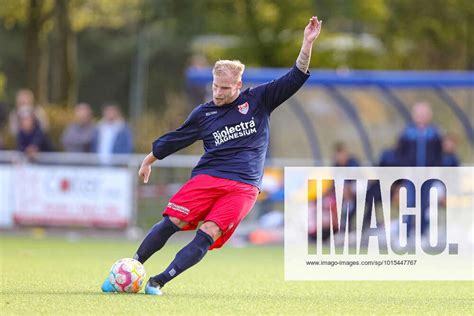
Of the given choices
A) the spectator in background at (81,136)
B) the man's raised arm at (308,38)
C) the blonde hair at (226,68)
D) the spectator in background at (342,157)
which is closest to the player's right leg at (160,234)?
the blonde hair at (226,68)

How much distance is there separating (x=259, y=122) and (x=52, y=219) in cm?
1022

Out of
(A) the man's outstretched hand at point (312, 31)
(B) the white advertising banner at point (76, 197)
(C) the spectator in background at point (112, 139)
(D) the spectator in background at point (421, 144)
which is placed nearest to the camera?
(A) the man's outstretched hand at point (312, 31)

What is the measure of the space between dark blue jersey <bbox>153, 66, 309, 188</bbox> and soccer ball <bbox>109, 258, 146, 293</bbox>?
2.94 ft

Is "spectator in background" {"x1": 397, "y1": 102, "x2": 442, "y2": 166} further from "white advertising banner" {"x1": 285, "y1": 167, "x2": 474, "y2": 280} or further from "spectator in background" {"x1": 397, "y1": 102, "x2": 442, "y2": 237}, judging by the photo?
"white advertising banner" {"x1": 285, "y1": 167, "x2": 474, "y2": 280}

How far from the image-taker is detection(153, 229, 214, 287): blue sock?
958 cm

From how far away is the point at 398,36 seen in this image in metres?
38.9

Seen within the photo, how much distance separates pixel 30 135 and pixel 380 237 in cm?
1051

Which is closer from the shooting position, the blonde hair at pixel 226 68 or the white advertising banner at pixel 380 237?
the blonde hair at pixel 226 68

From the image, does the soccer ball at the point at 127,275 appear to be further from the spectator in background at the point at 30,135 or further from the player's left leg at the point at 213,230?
the spectator in background at the point at 30,135

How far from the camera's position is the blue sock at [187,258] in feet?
31.4

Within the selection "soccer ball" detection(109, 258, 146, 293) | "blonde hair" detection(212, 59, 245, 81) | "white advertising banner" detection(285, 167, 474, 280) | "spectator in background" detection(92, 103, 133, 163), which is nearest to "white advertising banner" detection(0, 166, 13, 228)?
"spectator in background" detection(92, 103, 133, 163)

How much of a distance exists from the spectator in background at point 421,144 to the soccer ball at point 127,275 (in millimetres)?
8715

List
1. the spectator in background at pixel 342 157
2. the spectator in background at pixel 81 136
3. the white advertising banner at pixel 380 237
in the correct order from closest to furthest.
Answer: the white advertising banner at pixel 380 237 → the spectator in background at pixel 342 157 → the spectator in background at pixel 81 136

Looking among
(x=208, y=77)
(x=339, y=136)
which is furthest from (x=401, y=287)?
(x=339, y=136)
